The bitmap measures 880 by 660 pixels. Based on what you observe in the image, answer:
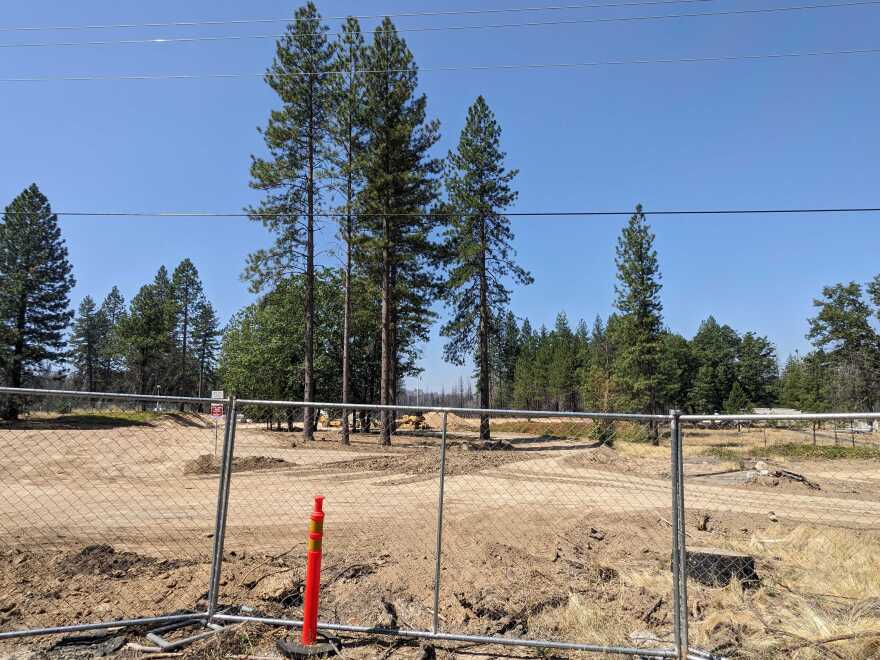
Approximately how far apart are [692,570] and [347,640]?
4916 millimetres

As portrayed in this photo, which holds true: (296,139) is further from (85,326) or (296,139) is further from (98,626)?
(85,326)

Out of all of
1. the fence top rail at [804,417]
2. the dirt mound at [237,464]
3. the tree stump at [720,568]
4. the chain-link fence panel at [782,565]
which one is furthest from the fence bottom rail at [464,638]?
the dirt mound at [237,464]

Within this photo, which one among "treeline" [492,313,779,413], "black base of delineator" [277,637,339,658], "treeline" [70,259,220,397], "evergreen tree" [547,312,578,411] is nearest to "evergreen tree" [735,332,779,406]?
"treeline" [492,313,779,413]

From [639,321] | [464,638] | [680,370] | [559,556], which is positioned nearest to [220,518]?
[464,638]

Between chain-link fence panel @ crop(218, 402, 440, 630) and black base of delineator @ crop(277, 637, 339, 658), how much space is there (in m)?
0.79

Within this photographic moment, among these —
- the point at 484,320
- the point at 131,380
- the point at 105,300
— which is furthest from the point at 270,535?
the point at 105,300

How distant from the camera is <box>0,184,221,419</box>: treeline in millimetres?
39656

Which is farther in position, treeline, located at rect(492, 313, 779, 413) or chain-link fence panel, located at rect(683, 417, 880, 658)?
treeline, located at rect(492, 313, 779, 413)

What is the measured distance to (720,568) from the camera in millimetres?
7102

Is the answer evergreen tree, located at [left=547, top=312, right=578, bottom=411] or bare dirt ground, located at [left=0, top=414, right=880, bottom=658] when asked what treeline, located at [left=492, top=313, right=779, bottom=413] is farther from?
bare dirt ground, located at [left=0, top=414, right=880, bottom=658]

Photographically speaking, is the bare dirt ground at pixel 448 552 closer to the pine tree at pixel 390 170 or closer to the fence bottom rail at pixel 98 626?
the fence bottom rail at pixel 98 626

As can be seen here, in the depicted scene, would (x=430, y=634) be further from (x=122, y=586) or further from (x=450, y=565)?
(x=122, y=586)

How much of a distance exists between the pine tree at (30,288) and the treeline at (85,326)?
0.20ft

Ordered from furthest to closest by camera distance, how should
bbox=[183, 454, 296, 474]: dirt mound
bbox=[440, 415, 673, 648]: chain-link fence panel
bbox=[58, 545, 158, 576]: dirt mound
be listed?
bbox=[183, 454, 296, 474]: dirt mound
bbox=[58, 545, 158, 576]: dirt mound
bbox=[440, 415, 673, 648]: chain-link fence panel
